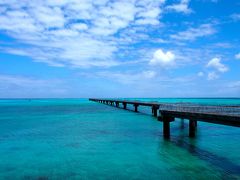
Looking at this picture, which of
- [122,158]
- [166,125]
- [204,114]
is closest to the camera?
[204,114]

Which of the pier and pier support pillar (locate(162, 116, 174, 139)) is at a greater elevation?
the pier

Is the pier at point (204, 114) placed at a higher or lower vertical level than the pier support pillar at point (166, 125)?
higher

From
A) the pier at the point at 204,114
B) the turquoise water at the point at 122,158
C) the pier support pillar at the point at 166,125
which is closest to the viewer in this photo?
the turquoise water at the point at 122,158

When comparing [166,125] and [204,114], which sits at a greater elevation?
[204,114]

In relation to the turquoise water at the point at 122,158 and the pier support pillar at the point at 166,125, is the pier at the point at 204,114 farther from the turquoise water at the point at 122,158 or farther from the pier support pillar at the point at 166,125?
the turquoise water at the point at 122,158

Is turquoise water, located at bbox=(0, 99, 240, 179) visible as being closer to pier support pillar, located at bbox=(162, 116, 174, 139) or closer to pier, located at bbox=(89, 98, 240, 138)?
pier support pillar, located at bbox=(162, 116, 174, 139)

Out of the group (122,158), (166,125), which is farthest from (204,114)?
(166,125)

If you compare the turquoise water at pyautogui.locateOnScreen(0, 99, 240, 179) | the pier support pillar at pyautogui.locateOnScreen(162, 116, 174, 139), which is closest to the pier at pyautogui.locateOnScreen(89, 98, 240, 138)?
the pier support pillar at pyautogui.locateOnScreen(162, 116, 174, 139)

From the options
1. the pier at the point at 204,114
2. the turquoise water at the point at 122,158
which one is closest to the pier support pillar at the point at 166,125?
the pier at the point at 204,114

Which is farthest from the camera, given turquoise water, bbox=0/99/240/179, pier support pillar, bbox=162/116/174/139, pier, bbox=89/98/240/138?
pier support pillar, bbox=162/116/174/139

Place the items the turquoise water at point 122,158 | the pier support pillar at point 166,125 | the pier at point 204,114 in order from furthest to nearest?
1. the pier support pillar at point 166,125
2. the pier at point 204,114
3. the turquoise water at point 122,158

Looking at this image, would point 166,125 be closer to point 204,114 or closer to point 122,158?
point 204,114

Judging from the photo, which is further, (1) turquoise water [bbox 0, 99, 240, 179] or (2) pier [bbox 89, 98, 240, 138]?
(2) pier [bbox 89, 98, 240, 138]

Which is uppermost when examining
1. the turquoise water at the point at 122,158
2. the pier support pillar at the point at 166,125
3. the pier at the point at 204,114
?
the pier at the point at 204,114
